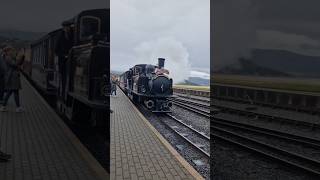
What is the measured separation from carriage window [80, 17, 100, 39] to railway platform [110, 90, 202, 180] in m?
0.55

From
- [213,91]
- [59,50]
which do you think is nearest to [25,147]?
[59,50]

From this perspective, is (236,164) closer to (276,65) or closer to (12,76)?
(276,65)

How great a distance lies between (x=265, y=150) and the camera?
3.68 meters

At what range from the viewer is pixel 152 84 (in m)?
3.46

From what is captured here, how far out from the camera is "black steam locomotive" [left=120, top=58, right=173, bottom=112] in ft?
10.3

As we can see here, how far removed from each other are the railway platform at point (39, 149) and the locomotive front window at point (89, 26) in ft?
1.99

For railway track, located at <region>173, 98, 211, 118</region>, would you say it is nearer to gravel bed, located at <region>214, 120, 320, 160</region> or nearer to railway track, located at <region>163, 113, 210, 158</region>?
railway track, located at <region>163, 113, 210, 158</region>

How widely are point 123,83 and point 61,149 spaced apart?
0.79 meters

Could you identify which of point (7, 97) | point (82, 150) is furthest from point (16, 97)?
point (82, 150)

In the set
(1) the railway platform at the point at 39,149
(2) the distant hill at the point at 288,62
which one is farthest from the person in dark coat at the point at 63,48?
(2) the distant hill at the point at 288,62

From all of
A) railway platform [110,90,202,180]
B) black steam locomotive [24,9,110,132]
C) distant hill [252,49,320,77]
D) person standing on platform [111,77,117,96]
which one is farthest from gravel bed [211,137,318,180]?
black steam locomotive [24,9,110,132]

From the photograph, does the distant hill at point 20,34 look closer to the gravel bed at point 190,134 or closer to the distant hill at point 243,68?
the gravel bed at point 190,134

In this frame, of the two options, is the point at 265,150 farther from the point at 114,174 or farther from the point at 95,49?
the point at 95,49

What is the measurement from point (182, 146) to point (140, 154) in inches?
12.9
